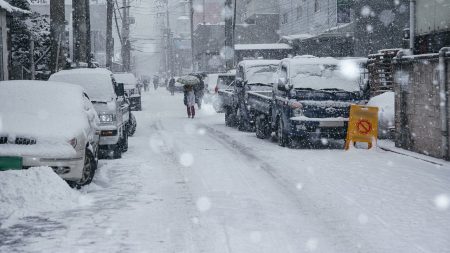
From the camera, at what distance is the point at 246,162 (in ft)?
41.8

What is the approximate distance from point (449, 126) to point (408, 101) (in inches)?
86.3

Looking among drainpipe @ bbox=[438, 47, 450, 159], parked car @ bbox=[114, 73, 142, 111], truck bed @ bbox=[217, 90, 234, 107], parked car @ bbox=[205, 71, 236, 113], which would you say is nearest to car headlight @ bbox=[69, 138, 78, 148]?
drainpipe @ bbox=[438, 47, 450, 159]

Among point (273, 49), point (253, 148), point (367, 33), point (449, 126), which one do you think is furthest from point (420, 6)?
point (273, 49)

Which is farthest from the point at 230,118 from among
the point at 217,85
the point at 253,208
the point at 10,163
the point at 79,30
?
the point at 253,208

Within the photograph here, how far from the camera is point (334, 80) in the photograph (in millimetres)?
15711

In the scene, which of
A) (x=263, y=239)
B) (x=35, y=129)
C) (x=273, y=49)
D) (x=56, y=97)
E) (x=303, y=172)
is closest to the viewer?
(x=263, y=239)

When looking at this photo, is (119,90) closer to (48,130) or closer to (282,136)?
(282,136)

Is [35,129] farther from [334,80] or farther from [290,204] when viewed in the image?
[334,80]

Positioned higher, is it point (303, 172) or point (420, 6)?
point (420, 6)

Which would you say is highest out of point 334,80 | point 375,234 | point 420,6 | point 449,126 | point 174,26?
point 174,26

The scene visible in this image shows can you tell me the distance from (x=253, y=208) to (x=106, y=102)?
6.27 meters

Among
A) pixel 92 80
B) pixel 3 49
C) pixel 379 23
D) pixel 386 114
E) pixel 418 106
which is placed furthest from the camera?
pixel 379 23

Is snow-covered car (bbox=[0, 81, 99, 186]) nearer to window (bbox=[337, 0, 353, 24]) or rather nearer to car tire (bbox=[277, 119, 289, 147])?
car tire (bbox=[277, 119, 289, 147])

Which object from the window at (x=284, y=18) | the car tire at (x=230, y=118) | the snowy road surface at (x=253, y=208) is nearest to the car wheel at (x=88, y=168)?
the snowy road surface at (x=253, y=208)
